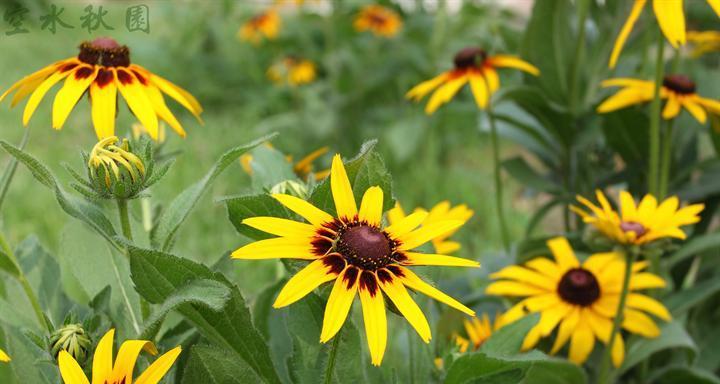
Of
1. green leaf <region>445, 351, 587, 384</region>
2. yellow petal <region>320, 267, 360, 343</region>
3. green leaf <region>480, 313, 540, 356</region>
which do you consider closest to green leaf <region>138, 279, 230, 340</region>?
yellow petal <region>320, 267, 360, 343</region>

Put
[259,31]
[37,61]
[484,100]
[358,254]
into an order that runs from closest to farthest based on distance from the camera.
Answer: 1. [358,254]
2. [484,100]
3. [259,31]
4. [37,61]

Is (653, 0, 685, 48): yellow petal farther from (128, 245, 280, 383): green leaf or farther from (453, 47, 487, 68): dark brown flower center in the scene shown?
(128, 245, 280, 383): green leaf

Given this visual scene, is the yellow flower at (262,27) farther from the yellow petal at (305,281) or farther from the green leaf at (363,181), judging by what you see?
the yellow petal at (305,281)

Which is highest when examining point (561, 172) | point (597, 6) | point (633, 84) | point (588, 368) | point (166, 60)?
point (166, 60)

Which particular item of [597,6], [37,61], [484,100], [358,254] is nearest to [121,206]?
[358,254]

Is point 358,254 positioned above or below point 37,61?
below

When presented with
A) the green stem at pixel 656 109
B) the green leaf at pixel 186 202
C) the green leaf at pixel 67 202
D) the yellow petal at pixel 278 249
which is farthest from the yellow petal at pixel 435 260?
the green stem at pixel 656 109

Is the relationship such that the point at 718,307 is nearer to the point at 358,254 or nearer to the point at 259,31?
the point at 358,254
